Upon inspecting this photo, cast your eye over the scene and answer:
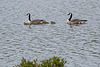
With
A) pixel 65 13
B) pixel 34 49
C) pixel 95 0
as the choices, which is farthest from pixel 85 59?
pixel 95 0

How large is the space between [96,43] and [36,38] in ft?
21.5

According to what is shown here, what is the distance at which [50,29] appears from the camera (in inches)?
1324

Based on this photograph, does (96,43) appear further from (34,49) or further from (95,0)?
(95,0)

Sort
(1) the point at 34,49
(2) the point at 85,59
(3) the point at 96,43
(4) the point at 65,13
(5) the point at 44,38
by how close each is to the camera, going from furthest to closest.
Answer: (4) the point at 65,13 → (5) the point at 44,38 → (3) the point at 96,43 → (1) the point at 34,49 → (2) the point at 85,59

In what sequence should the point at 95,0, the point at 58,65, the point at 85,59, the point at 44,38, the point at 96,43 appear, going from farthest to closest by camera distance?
the point at 95,0, the point at 44,38, the point at 96,43, the point at 85,59, the point at 58,65

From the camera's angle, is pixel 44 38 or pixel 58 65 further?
pixel 44 38

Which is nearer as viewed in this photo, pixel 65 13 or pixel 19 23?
pixel 19 23

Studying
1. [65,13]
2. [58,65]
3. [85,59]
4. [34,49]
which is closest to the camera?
[58,65]

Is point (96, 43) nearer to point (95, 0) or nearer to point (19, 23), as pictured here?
point (19, 23)

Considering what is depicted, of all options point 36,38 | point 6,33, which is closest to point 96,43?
point 36,38

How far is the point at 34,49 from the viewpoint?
24484 mm

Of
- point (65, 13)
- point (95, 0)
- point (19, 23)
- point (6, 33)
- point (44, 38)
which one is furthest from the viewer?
point (95, 0)

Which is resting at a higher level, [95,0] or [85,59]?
[95,0]

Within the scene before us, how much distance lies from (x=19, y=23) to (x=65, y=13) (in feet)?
37.2
